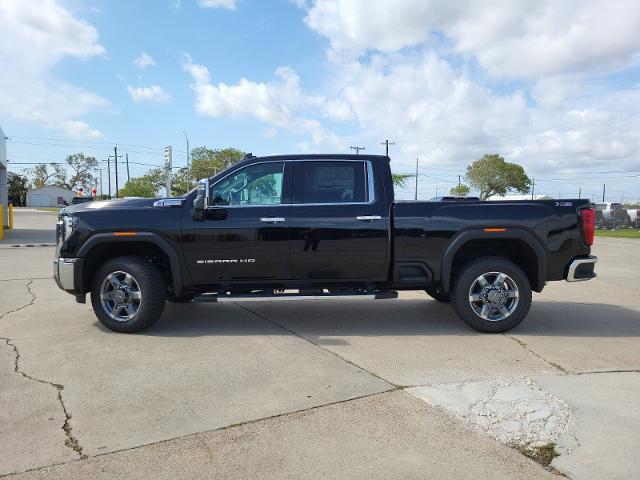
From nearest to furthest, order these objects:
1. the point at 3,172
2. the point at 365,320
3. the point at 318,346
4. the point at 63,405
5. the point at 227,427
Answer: the point at 227,427 < the point at 63,405 < the point at 318,346 < the point at 365,320 < the point at 3,172

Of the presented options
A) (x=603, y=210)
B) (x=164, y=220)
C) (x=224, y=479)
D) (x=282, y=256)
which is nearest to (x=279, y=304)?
(x=282, y=256)

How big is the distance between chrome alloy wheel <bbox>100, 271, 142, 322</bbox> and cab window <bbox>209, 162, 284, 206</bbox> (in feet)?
4.07

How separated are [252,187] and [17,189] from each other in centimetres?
10692

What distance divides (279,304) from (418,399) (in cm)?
366

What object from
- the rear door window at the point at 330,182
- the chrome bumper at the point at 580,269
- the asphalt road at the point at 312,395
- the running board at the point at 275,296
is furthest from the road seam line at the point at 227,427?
the chrome bumper at the point at 580,269

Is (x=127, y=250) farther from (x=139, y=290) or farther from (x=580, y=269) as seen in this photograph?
(x=580, y=269)

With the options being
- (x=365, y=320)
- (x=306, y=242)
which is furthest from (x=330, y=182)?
(x=365, y=320)

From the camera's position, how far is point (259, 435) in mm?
3230

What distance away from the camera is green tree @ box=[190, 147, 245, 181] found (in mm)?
56312

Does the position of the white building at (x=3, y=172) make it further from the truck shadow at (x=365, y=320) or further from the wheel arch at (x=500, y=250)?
the wheel arch at (x=500, y=250)

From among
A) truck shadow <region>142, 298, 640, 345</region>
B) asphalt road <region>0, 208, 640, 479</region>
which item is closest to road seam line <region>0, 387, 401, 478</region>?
asphalt road <region>0, 208, 640, 479</region>

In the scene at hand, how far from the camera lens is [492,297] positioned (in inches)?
221

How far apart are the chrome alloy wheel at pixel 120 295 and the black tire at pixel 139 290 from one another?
1 cm

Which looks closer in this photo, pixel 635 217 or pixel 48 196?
pixel 635 217
